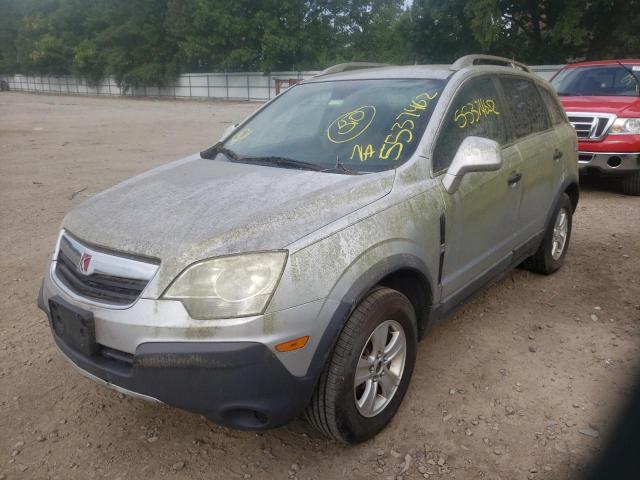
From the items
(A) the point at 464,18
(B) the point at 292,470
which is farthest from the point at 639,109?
(A) the point at 464,18

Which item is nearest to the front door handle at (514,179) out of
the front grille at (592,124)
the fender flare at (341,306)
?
the fender flare at (341,306)

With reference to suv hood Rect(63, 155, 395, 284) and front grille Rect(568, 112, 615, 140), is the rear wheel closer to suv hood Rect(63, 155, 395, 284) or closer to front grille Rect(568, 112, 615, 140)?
front grille Rect(568, 112, 615, 140)

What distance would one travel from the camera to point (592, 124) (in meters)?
6.98

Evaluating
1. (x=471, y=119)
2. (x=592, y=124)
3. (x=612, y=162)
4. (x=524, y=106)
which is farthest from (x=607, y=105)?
(x=471, y=119)

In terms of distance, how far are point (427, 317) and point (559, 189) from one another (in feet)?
6.82

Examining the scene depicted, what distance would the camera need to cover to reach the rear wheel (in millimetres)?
7090

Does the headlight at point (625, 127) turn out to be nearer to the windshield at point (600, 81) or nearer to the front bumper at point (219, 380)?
the windshield at point (600, 81)

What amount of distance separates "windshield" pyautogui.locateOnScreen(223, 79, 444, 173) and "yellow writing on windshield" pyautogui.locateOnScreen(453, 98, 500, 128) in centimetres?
19

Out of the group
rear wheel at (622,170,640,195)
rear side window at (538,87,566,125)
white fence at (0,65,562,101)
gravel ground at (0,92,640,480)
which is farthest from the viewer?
white fence at (0,65,562,101)

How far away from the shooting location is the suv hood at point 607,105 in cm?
690

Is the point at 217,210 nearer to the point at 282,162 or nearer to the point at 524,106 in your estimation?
the point at 282,162

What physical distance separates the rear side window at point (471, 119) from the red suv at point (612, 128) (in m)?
4.12

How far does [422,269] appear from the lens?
8.68ft

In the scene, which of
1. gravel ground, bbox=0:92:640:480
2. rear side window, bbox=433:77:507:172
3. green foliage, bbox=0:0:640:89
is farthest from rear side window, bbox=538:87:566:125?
green foliage, bbox=0:0:640:89
